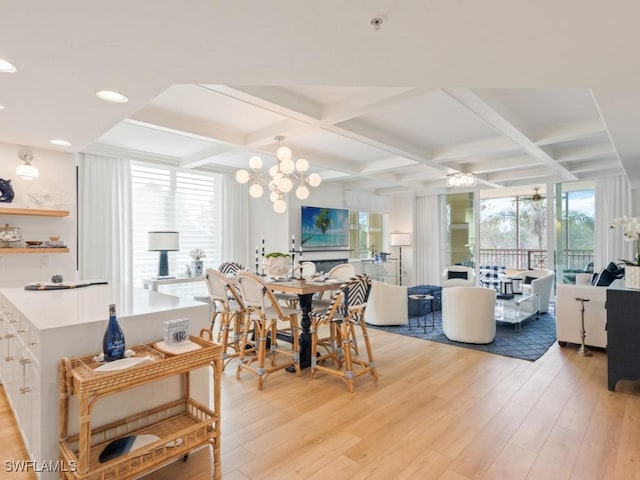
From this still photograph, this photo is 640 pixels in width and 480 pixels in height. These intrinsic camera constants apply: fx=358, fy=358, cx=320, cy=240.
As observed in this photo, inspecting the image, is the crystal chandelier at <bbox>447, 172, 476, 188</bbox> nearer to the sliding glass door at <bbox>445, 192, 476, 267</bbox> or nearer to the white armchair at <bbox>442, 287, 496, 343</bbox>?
A: the white armchair at <bbox>442, 287, 496, 343</bbox>

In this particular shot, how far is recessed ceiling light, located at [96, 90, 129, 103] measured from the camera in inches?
87.4

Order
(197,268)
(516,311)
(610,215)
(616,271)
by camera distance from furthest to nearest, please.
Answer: (610,215) → (516,311) → (197,268) → (616,271)

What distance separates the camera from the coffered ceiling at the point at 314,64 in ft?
4.63

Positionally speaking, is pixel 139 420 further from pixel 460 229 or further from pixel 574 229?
pixel 574 229

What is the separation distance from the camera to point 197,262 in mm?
5367

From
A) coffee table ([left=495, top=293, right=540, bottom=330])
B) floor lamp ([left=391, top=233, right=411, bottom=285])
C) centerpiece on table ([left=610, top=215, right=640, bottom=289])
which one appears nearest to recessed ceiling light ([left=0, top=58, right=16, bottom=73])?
centerpiece on table ([left=610, top=215, right=640, bottom=289])

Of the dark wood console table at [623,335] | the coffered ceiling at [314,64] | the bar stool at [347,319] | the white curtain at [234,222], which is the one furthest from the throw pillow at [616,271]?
the white curtain at [234,222]

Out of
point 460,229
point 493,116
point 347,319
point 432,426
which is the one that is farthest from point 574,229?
point 432,426

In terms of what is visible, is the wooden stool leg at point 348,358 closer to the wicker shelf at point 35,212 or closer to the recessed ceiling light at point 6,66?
the recessed ceiling light at point 6,66

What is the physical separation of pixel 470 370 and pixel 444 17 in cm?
317

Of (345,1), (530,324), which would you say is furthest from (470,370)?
(345,1)

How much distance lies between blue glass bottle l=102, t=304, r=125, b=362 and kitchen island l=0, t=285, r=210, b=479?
17 centimetres

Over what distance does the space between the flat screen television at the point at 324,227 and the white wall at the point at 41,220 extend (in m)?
3.74

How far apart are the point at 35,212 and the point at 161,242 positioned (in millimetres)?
1546
